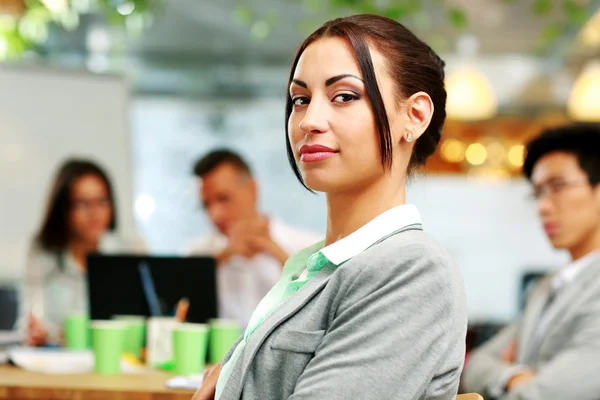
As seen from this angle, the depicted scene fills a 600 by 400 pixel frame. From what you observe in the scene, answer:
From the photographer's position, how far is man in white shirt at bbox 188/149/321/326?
3.15m

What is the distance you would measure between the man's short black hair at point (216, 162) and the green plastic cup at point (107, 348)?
4.13 ft

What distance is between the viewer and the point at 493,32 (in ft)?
20.0

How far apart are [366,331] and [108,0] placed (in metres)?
3.94

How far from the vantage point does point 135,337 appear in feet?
7.29

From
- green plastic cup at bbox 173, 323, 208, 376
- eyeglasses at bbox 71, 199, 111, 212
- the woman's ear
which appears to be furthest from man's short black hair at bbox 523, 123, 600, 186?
eyeglasses at bbox 71, 199, 111, 212

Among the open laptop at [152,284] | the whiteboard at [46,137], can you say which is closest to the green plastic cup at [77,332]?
the open laptop at [152,284]

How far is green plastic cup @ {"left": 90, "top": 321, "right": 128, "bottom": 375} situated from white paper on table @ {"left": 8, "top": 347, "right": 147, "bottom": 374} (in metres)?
0.05

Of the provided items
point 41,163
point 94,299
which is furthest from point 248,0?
point 94,299

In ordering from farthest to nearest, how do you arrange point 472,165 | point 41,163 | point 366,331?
point 472,165 < point 41,163 < point 366,331

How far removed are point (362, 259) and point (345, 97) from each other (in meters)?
0.23

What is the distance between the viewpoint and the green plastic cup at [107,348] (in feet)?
6.59

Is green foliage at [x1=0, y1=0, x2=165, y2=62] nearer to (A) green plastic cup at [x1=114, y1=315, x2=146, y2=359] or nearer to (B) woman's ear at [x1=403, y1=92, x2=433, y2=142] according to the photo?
(A) green plastic cup at [x1=114, y1=315, x2=146, y2=359]

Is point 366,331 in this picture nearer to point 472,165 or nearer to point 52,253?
point 52,253

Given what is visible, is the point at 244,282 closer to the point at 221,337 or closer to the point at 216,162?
the point at 216,162
